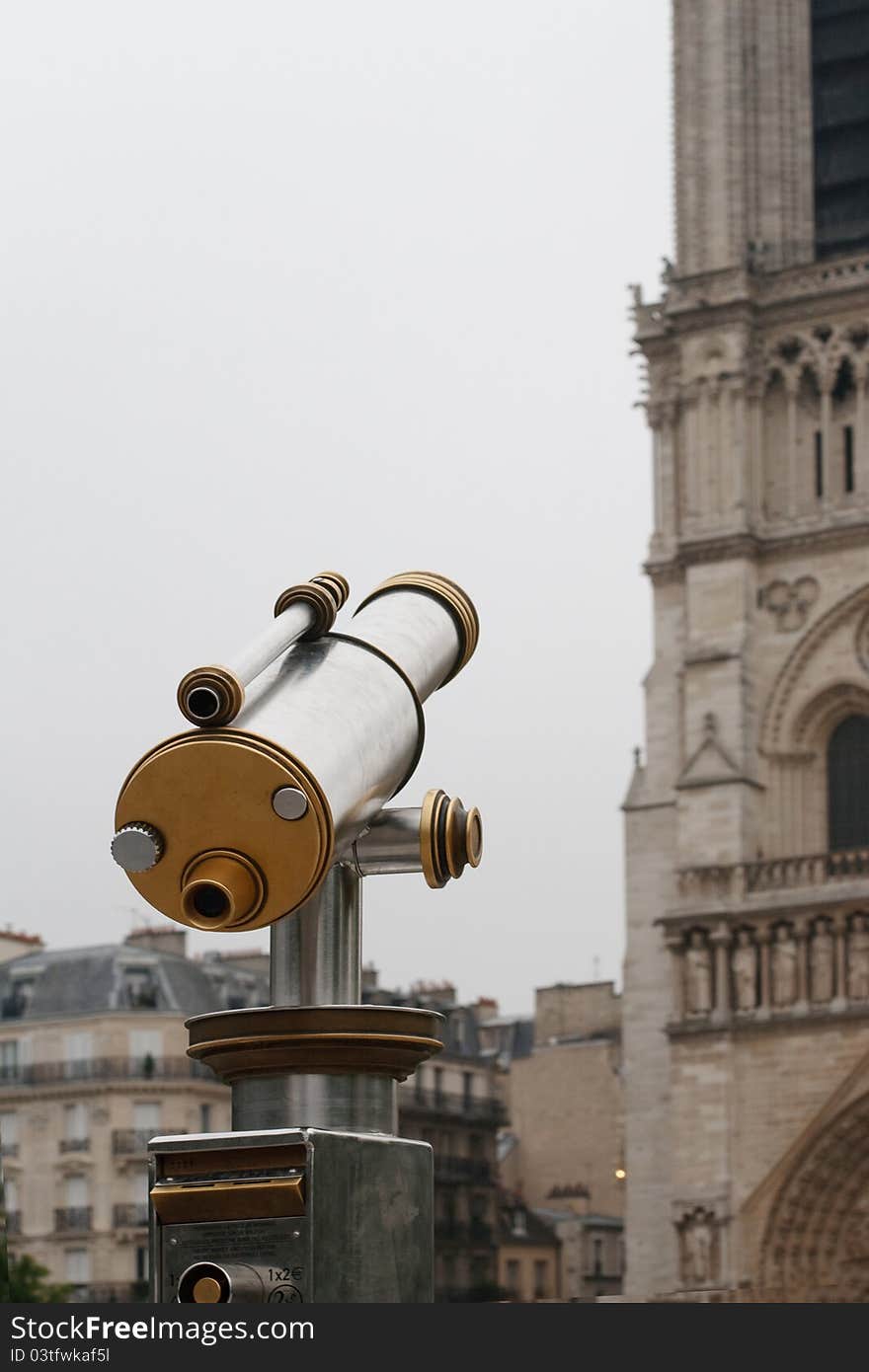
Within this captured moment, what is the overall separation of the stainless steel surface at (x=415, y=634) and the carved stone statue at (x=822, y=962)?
33.4 metres

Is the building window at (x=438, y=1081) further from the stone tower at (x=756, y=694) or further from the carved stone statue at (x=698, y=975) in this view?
the carved stone statue at (x=698, y=975)

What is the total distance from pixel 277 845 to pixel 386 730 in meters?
0.47

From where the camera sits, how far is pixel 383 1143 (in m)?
3.88

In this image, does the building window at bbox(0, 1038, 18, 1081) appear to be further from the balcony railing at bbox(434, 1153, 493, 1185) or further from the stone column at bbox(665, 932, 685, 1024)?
the stone column at bbox(665, 932, 685, 1024)

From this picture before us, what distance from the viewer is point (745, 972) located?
1495 inches

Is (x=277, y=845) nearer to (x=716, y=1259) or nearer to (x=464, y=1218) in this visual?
(x=716, y=1259)

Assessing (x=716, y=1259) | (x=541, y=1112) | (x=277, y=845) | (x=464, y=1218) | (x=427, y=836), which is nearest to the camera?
(x=277, y=845)

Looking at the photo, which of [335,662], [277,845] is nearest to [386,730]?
[335,662]

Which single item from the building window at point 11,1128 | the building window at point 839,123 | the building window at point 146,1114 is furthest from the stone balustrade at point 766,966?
the building window at point 11,1128

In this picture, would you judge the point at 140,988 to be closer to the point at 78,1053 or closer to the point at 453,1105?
the point at 78,1053

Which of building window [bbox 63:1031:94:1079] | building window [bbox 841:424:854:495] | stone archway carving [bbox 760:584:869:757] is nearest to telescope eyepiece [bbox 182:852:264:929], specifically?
stone archway carving [bbox 760:584:869:757]

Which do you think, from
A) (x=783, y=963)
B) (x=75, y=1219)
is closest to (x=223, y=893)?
(x=783, y=963)

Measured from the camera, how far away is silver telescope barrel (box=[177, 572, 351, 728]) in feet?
12.1

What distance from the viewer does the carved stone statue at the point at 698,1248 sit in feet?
121
